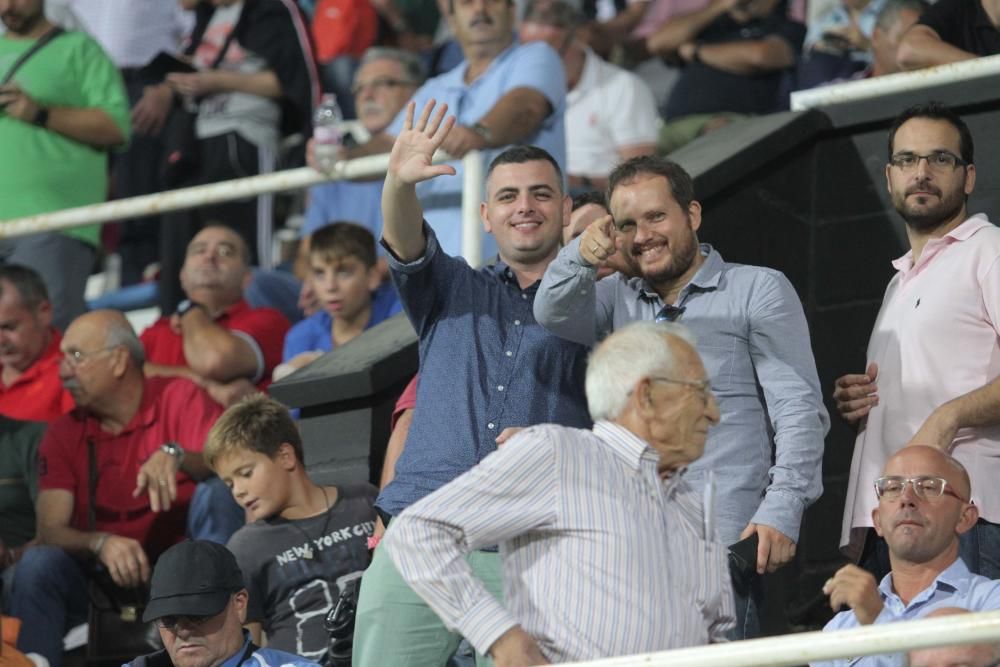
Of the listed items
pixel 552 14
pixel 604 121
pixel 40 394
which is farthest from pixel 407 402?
pixel 552 14

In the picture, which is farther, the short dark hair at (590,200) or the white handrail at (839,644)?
the short dark hair at (590,200)

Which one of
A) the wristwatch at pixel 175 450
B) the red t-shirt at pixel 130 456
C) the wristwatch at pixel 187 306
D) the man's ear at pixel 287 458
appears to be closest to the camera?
the man's ear at pixel 287 458

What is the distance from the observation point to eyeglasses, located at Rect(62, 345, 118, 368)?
7316 mm

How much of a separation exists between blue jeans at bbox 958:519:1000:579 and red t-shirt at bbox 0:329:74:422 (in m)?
3.60

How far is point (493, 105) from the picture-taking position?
7.28 m

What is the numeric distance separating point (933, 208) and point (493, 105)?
2061 millimetres

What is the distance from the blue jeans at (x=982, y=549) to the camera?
5.43m

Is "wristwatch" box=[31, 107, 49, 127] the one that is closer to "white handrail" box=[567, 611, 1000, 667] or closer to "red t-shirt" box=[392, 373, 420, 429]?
"red t-shirt" box=[392, 373, 420, 429]

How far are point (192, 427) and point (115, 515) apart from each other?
17.0 inches

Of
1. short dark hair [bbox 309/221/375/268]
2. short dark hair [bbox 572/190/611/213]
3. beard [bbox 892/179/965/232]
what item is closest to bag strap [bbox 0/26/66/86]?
short dark hair [bbox 309/221/375/268]

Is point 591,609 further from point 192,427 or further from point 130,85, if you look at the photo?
point 130,85

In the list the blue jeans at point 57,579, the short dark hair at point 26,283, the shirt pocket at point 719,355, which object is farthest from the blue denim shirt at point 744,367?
the short dark hair at point 26,283

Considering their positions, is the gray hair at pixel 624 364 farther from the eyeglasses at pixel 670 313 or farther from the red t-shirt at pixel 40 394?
the red t-shirt at pixel 40 394

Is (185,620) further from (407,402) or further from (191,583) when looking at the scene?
(407,402)
